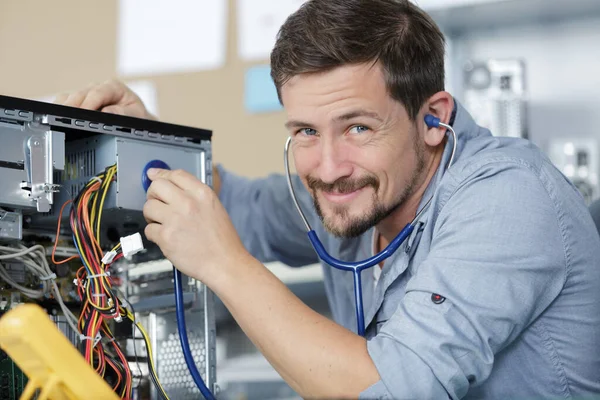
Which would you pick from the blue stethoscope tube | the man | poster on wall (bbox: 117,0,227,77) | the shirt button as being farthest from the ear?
poster on wall (bbox: 117,0,227,77)

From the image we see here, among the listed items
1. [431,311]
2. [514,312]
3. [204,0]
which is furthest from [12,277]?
[204,0]

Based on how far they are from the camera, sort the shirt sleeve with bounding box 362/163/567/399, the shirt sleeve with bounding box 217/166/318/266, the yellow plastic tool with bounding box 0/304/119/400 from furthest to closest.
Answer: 1. the shirt sleeve with bounding box 217/166/318/266
2. the shirt sleeve with bounding box 362/163/567/399
3. the yellow plastic tool with bounding box 0/304/119/400

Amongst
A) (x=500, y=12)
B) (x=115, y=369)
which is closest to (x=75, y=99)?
(x=115, y=369)

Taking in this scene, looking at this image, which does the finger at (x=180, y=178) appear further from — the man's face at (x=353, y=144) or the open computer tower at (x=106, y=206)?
the man's face at (x=353, y=144)

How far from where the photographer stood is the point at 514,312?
0.99m

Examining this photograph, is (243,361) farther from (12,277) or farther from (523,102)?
(12,277)

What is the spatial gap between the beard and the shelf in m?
0.94

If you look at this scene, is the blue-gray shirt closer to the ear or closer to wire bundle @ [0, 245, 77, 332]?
the ear

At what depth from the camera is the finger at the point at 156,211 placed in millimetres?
1078

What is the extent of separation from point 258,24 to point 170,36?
0.39 m

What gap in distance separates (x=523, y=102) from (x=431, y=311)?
1.46 metres

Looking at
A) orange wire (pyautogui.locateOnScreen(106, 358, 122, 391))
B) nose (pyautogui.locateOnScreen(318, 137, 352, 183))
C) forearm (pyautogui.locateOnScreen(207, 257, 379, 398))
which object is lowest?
orange wire (pyautogui.locateOnScreen(106, 358, 122, 391))

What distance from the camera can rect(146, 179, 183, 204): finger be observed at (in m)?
1.08

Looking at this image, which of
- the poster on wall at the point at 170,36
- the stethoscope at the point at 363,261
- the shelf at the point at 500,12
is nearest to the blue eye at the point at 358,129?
the stethoscope at the point at 363,261
